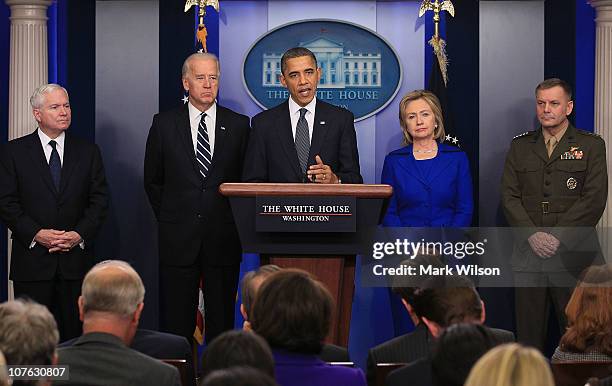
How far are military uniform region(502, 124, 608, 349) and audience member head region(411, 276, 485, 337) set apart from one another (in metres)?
2.67

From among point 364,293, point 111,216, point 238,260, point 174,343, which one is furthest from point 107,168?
point 174,343

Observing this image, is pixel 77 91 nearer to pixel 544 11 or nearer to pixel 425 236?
pixel 425 236

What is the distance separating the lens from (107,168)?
7.52 meters

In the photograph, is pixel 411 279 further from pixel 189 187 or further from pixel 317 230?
pixel 189 187

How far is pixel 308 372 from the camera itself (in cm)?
356

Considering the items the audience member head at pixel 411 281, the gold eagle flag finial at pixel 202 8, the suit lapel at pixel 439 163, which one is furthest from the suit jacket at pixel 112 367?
the gold eagle flag finial at pixel 202 8

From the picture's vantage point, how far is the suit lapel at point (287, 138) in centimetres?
626

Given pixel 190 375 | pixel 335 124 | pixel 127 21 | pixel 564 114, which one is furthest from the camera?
pixel 127 21

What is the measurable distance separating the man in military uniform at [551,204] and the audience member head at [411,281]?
6.13ft

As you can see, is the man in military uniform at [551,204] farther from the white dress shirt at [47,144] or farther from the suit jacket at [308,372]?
the suit jacket at [308,372]

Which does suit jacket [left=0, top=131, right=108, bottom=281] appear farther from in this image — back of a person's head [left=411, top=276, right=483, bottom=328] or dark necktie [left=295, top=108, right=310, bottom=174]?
back of a person's head [left=411, top=276, right=483, bottom=328]

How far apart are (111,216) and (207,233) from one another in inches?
50.8

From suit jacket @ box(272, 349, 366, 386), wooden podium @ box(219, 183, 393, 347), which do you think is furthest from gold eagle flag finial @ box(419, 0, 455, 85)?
suit jacket @ box(272, 349, 366, 386)

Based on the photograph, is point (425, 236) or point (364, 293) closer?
point (425, 236)
